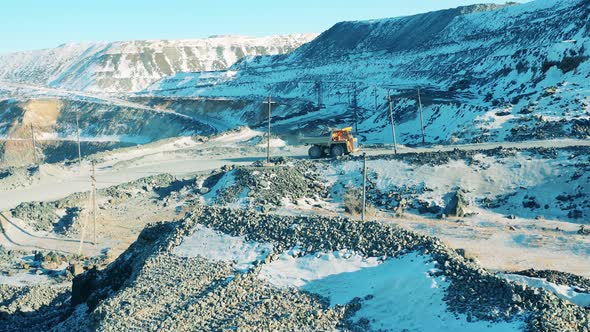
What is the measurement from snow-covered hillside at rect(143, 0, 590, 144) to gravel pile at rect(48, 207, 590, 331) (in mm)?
27244

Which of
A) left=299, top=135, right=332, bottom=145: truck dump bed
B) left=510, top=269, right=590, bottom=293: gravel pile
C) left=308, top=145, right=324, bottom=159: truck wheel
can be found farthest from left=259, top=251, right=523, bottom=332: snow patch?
left=308, top=145, right=324, bottom=159: truck wheel

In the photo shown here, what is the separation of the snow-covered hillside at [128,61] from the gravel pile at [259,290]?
139760mm

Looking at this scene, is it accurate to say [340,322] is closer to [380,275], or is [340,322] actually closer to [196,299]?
[380,275]

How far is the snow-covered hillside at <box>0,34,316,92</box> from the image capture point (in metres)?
159

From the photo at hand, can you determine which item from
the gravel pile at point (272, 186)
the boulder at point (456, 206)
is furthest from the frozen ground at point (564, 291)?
the gravel pile at point (272, 186)

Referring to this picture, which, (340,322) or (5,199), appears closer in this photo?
(340,322)

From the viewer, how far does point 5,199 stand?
35.3m

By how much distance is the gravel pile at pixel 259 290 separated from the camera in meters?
13.2

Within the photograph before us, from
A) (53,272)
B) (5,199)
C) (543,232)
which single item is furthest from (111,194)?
(543,232)

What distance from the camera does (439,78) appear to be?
7881cm

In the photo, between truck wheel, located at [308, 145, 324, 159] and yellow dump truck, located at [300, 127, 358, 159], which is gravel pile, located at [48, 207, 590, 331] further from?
truck wheel, located at [308, 145, 324, 159]

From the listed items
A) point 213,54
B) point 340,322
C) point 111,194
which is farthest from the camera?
point 213,54

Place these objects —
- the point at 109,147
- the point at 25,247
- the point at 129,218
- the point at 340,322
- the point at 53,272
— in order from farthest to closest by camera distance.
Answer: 1. the point at 109,147
2. the point at 129,218
3. the point at 25,247
4. the point at 53,272
5. the point at 340,322

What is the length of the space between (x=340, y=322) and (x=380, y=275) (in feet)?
6.66
